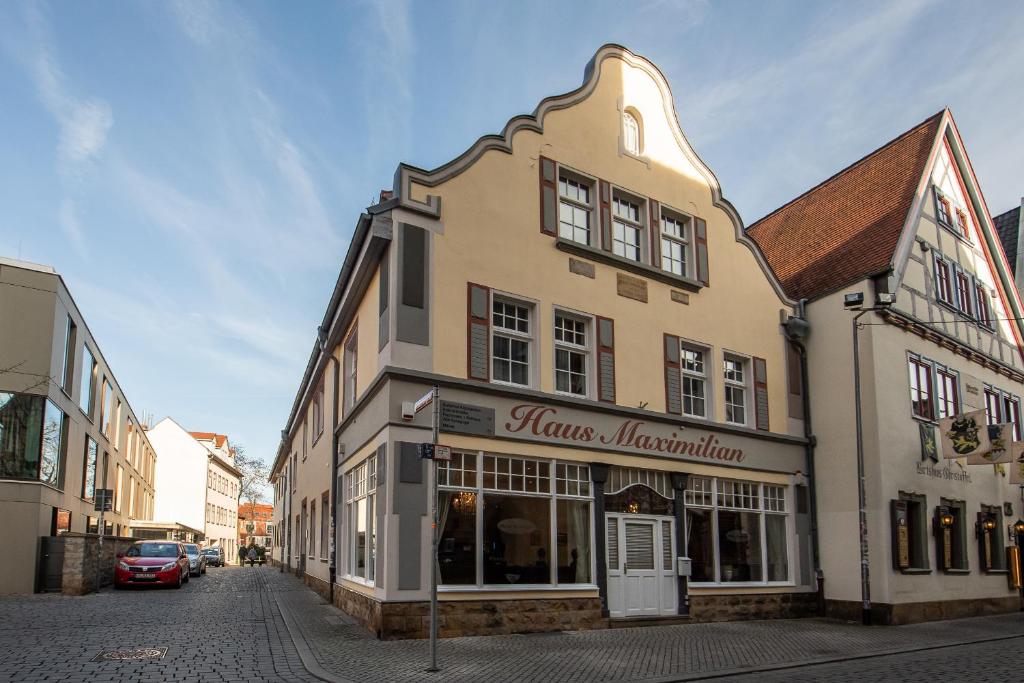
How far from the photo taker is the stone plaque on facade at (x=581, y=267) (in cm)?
1658

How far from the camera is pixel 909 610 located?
61.0 feet

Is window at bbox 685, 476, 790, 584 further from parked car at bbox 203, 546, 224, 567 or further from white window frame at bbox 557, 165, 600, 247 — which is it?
parked car at bbox 203, 546, 224, 567

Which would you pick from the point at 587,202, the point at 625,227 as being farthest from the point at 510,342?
the point at 625,227

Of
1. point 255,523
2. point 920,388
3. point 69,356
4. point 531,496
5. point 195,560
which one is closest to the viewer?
point 531,496

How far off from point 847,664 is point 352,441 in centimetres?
1012

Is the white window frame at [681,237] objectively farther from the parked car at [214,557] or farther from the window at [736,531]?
the parked car at [214,557]

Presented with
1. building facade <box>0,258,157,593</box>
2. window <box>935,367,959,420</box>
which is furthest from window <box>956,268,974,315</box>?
building facade <box>0,258,157,593</box>

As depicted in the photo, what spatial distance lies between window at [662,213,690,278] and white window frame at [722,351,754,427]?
86.5 inches

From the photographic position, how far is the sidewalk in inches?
428

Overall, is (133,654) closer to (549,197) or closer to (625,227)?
(549,197)

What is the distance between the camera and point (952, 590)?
20234mm

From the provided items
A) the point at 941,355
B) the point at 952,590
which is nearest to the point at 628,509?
the point at 952,590

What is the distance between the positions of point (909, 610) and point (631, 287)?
9.21 m

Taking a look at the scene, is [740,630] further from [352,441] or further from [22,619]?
[22,619]
